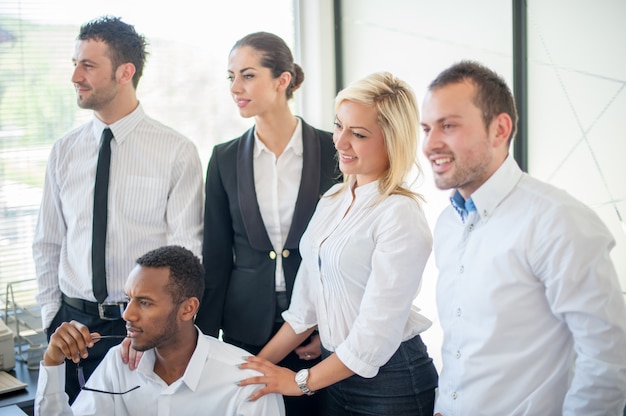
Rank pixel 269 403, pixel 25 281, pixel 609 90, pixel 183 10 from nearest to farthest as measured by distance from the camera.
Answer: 1. pixel 269 403
2. pixel 609 90
3. pixel 25 281
4. pixel 183 10

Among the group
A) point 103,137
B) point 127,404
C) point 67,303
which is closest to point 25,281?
point 67,303

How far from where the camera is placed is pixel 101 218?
2.61 meters

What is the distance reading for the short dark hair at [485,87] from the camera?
1.75 meters

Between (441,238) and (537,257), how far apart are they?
368 millimetres

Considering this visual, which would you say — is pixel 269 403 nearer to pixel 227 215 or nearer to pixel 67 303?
pixel 227 215

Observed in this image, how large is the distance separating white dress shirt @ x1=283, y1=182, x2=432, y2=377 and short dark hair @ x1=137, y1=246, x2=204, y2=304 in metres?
0.36

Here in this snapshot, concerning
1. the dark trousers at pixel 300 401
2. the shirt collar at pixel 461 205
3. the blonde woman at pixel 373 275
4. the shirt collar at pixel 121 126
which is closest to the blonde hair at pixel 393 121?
the blonde woman at pixel 373 275

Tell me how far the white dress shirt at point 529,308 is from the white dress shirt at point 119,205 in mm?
1148

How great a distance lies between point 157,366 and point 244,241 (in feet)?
2.03

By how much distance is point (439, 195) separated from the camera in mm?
3967

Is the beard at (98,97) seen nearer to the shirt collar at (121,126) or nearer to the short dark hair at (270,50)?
the shirt collar at (121,126)

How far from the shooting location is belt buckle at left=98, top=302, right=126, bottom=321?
260cm

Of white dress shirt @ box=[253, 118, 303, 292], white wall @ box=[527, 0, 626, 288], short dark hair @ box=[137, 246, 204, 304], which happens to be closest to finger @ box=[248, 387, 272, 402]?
short dark hair @ box=[137, 246, 204, 304]

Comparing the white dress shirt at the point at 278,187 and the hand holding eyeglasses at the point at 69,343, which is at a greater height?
the white dress shirt at the point at 278,187
